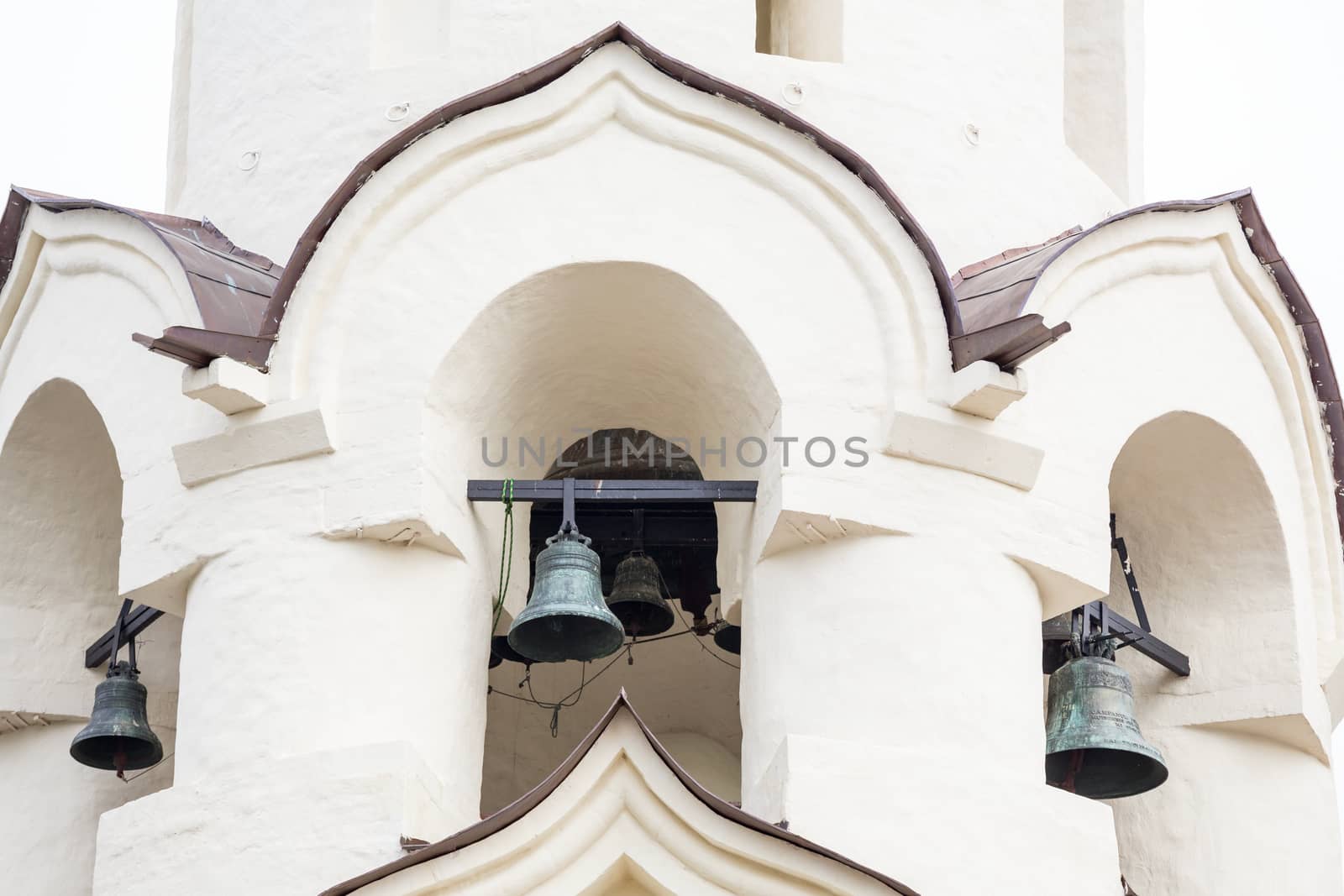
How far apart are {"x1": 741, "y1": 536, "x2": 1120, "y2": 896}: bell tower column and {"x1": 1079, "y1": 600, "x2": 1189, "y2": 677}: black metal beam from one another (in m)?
0.62

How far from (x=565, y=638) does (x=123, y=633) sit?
6.18ft

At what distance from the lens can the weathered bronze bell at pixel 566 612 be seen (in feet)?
38.1

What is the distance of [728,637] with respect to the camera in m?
12.9

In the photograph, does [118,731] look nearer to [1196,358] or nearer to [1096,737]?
[1096,737]

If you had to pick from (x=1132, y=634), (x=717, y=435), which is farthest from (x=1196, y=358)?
(x=717, y=435)

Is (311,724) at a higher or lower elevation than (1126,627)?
lower

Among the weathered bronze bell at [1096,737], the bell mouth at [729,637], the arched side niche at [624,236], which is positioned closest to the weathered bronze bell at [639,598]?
the bell mouth at [729,637]

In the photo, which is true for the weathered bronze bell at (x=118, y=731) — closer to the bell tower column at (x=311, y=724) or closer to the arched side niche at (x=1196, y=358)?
the bell tower column at (x=311, y=724)

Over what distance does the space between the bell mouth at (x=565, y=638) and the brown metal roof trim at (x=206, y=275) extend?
1.34 meters

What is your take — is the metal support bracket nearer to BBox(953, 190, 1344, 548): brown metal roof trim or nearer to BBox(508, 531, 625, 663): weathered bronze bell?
BBox(953, 190, 1344, 548): brown metal roof trim

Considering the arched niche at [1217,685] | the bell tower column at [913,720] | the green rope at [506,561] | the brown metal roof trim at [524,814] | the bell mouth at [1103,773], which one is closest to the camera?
the brown metal roof trim at [524,814]

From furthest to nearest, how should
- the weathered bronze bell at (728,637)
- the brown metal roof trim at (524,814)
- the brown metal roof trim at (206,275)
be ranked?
the weathered bronze bell at (728,637) → the brown metal roof trim at (206,275) → the brown metal roof trim at (524,814)

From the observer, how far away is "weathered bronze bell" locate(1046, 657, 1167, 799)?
1195 cm

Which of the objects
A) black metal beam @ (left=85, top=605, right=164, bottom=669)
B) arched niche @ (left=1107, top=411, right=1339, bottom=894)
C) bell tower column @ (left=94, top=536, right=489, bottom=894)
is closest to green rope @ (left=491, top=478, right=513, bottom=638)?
bell tower column @ (left=94, top=536, right=489, bottom=894)
